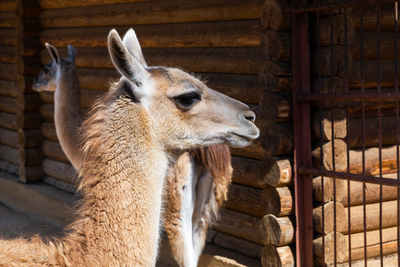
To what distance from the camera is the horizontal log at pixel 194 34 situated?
4762mm


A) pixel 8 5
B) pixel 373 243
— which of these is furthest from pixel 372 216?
pixel 8 5

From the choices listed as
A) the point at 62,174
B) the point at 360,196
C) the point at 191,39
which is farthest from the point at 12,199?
the point at 360,196

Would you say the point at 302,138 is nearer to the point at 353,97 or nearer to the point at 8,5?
the point at 353,97

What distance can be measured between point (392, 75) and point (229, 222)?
1918 mm

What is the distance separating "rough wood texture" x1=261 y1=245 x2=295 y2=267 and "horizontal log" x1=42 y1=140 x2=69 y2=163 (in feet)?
14.1

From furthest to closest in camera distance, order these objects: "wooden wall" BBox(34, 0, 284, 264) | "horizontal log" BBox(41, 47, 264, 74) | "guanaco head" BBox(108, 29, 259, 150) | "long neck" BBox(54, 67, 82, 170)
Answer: "long neck" BBox(54, 67, 82, 170) → "horizontal log" BBox(41, 47, 264, 74) → "wooden wall" BBox(34, 0, 284, 264) → "guanaco head" BBox(108, 29, 259, 150)

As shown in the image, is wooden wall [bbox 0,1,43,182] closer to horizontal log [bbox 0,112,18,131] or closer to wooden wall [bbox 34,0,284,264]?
horizontal log [bbox 0,112,18,131]

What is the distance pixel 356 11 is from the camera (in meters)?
4.40

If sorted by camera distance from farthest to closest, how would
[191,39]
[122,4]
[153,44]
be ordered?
1. [122,4]
2. [153,44]
3. [191,39]

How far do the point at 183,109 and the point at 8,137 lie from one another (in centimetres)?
737

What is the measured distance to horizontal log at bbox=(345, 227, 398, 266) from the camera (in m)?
4.78

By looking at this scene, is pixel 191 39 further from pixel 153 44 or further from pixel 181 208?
pixel 181 208

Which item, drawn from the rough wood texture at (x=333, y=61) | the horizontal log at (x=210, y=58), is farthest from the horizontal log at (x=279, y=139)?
the horizontal log at (x=210, y=58)

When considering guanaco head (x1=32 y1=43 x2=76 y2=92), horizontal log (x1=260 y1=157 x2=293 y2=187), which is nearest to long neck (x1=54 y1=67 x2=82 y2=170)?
guanaco head (x1=32 y1=43 x2=76 y2=92)
